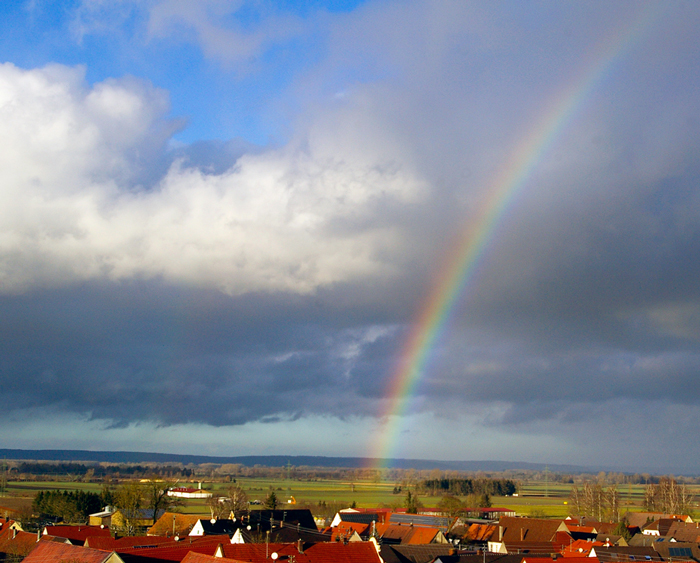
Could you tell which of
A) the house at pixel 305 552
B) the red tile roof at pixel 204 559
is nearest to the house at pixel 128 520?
the house at pixel 305 552

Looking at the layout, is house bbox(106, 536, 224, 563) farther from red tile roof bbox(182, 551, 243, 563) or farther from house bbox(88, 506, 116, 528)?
house bbox(88, 506, 116, 528)

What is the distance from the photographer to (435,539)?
9100cm

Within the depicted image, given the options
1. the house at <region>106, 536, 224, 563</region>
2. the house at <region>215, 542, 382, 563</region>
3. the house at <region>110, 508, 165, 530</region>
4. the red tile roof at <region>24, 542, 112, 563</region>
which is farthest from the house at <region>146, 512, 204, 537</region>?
the house at <region>215, 542, 382, 563</region>

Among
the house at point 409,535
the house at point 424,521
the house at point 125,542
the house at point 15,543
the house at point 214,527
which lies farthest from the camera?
the house at point 424,521

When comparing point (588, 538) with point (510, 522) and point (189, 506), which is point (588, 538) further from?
point (189, 506)

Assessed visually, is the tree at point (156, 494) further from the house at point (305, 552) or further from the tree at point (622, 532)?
the tree at point (622, 532)

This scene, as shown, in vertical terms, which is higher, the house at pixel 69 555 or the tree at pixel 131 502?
the house at pixel 69 555

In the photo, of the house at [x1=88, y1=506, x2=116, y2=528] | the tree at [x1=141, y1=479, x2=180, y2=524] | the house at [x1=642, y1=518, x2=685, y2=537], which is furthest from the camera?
the house at [x1=642, y1=518, x2=685, y2=537]

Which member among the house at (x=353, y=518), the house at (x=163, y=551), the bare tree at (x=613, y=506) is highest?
the house at (x=163, y=551)

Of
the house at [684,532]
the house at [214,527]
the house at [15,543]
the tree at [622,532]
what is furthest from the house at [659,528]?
the house at [15,543]

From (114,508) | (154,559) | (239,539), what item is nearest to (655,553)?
(239,539)

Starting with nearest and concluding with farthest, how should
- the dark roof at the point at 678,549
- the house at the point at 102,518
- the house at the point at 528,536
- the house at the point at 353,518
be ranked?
the dark roof at the point at 678,549 < the house at the point at 528,536 < the house at the point at 102,518 < the house at the point at 353,518

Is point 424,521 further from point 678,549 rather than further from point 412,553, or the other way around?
point 412,553

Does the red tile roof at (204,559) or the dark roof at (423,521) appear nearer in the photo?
the red tile roof at (204,559)
